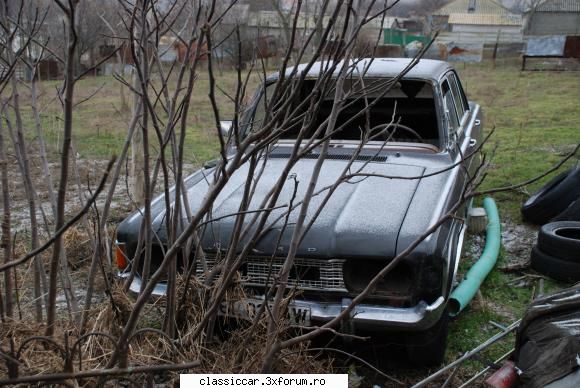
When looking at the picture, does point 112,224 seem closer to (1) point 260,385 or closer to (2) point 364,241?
(2) point 364,241

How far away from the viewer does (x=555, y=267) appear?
13.9 ft

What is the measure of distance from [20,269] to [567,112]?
40.6 ft

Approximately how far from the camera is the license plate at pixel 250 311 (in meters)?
2.70

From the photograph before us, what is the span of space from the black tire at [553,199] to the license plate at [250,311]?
3418 mm

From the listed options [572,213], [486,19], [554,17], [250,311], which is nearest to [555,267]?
[572,213]

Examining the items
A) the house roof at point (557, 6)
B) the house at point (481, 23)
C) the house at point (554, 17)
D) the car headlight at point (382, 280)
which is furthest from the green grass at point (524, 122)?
the house at point (481, 23)

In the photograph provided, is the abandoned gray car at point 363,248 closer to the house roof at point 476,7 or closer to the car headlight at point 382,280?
the car headlight at point 382,280

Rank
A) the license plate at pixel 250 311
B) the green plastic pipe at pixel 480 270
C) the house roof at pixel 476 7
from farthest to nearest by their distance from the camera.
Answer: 1. the house roof at pixel 476 7
2. the green plastic pipe at pixel 480 270
3. the license plate at pixel 250 311

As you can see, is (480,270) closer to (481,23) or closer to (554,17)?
(554,17)

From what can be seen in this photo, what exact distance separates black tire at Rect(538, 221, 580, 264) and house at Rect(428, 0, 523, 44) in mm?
51790

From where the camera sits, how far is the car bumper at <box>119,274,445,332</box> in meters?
2.82

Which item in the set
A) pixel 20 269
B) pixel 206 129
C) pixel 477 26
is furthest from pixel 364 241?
pixel 477 26

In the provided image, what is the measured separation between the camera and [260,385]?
6.97 ft

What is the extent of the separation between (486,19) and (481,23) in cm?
138
